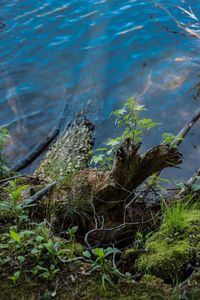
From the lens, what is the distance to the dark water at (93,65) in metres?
7.65

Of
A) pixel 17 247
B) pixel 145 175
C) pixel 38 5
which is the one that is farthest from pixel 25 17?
pixel 17 247

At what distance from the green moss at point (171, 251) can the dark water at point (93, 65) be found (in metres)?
3.28

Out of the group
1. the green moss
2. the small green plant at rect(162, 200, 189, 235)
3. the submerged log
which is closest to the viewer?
the green moss

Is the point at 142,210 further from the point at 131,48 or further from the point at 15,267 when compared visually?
the point at 131,48

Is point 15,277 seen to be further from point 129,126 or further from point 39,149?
point 39,149

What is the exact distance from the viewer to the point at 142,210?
398cm

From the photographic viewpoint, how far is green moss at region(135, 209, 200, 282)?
8.95 feet

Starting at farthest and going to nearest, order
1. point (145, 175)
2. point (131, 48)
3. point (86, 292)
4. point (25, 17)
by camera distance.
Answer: point (25, 17) < point (131, 48) < point (145, 175) < point (86, 292)

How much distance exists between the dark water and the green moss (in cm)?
328

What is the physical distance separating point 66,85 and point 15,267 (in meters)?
6.15

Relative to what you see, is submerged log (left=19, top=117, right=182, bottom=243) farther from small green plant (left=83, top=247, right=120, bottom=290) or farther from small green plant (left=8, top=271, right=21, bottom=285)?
small green plant (left=8, top=271, right=21, bottom=285)

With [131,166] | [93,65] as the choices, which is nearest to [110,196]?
[131,166]

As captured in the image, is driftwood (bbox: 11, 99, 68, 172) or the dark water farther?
the dark water

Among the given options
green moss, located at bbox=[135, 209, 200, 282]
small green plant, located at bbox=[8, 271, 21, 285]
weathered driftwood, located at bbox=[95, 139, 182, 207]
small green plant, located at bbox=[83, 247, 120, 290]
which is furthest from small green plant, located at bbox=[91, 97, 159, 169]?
small green plant, located at bbox=[8, 271, 21, 285]
